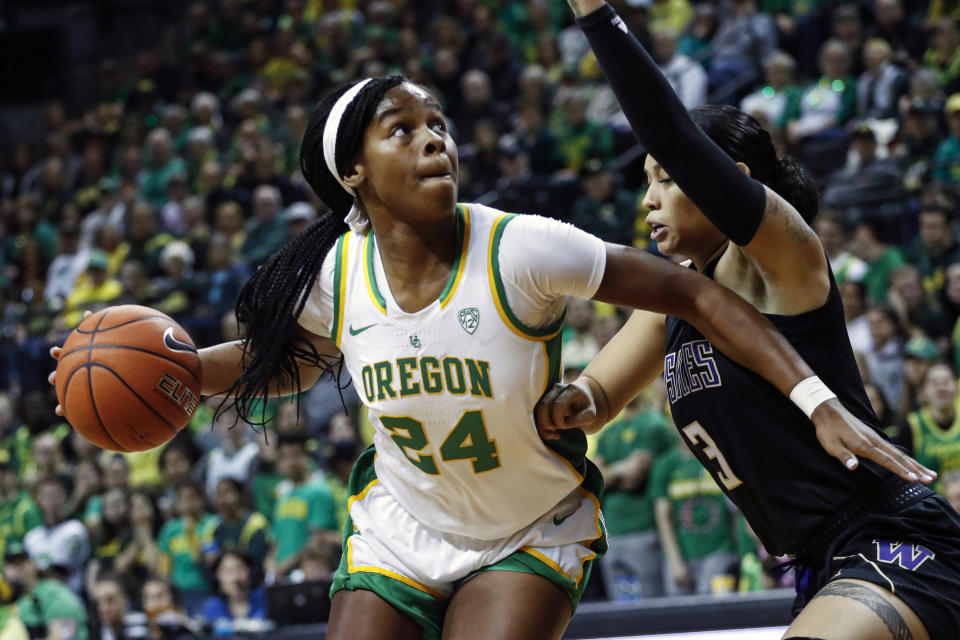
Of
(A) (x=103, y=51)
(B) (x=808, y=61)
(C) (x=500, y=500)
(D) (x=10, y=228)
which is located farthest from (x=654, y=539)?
(A) (x=103, y=51)

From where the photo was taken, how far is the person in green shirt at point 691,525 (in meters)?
6.12

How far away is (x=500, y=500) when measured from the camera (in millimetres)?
2701

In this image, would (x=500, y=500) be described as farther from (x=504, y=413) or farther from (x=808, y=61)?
(x=808, y=61)

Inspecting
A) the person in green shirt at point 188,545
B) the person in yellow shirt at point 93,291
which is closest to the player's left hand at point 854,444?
the person in green shirt at point 188,545

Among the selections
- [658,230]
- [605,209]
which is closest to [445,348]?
[658,230]

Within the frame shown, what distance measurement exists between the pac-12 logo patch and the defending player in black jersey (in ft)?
0.77

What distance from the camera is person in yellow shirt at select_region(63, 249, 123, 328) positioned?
31.7ft

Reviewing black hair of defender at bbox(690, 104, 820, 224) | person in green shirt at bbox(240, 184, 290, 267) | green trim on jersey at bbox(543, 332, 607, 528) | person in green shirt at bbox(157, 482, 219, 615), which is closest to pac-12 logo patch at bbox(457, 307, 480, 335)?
green trim on jersey at bbox(543, 332, 607, 528)

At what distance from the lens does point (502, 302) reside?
2594mm

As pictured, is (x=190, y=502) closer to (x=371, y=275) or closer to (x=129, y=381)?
(x=129, y=381)

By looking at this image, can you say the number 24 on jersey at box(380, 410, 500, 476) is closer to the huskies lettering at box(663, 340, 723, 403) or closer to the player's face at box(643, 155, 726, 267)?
the huskies lettering at box(663, 340, 723, 403)

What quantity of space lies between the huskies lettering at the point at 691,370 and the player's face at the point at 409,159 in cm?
60

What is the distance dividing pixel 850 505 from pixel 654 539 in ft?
13.1

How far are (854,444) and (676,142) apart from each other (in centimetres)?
67
